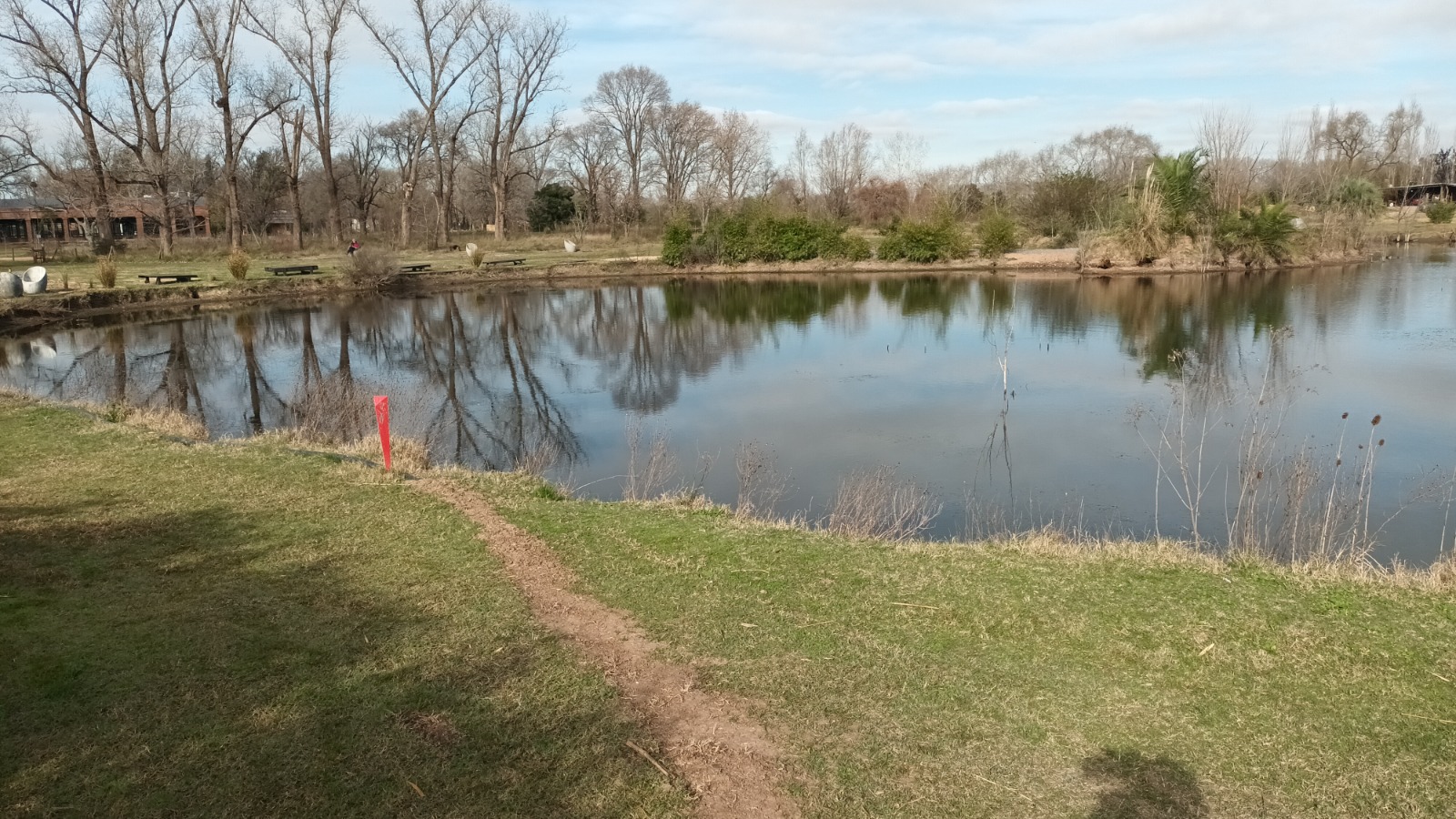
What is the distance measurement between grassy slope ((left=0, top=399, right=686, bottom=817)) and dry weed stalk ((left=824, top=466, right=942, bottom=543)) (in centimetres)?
358

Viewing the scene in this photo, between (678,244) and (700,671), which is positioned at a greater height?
(678,244)

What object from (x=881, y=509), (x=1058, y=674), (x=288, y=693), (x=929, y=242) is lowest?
(x=881, y=509)

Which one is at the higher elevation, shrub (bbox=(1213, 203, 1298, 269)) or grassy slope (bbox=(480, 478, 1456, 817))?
shrub (bbox=(1213, 203, 1298, 269))

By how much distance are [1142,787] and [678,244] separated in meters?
37.4

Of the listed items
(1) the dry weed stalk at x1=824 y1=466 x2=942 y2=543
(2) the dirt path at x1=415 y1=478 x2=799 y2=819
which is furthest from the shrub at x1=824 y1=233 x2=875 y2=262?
(2) the dirt path at x1=415 y1=478 x2=799 y2=819

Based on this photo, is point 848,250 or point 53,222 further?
point 53,222

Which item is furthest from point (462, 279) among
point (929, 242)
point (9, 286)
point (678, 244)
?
point (929, 242)

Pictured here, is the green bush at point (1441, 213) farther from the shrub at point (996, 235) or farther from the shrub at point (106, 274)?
the shrub at point (106, 274)

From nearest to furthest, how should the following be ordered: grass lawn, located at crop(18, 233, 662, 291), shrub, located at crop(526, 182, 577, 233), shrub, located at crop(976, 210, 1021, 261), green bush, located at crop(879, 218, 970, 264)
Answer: grass lawn, located at crop(18, 233, 662, 291) → shrub, located at crop(976, 210, 1021, 261) → green bush, located at crop(879, 218, 970, 264) → shrub, located at crop(526, 182, 577, 233)

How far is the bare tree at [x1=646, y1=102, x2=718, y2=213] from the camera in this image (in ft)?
190

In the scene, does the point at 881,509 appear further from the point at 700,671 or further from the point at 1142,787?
the point at 1142,787

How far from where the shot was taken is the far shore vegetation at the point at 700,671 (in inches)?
147

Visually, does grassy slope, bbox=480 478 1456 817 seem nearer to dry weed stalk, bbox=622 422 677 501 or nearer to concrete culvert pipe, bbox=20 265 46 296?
dry weed stalk, bbox=622 422 677 501

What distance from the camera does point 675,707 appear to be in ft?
14.5
